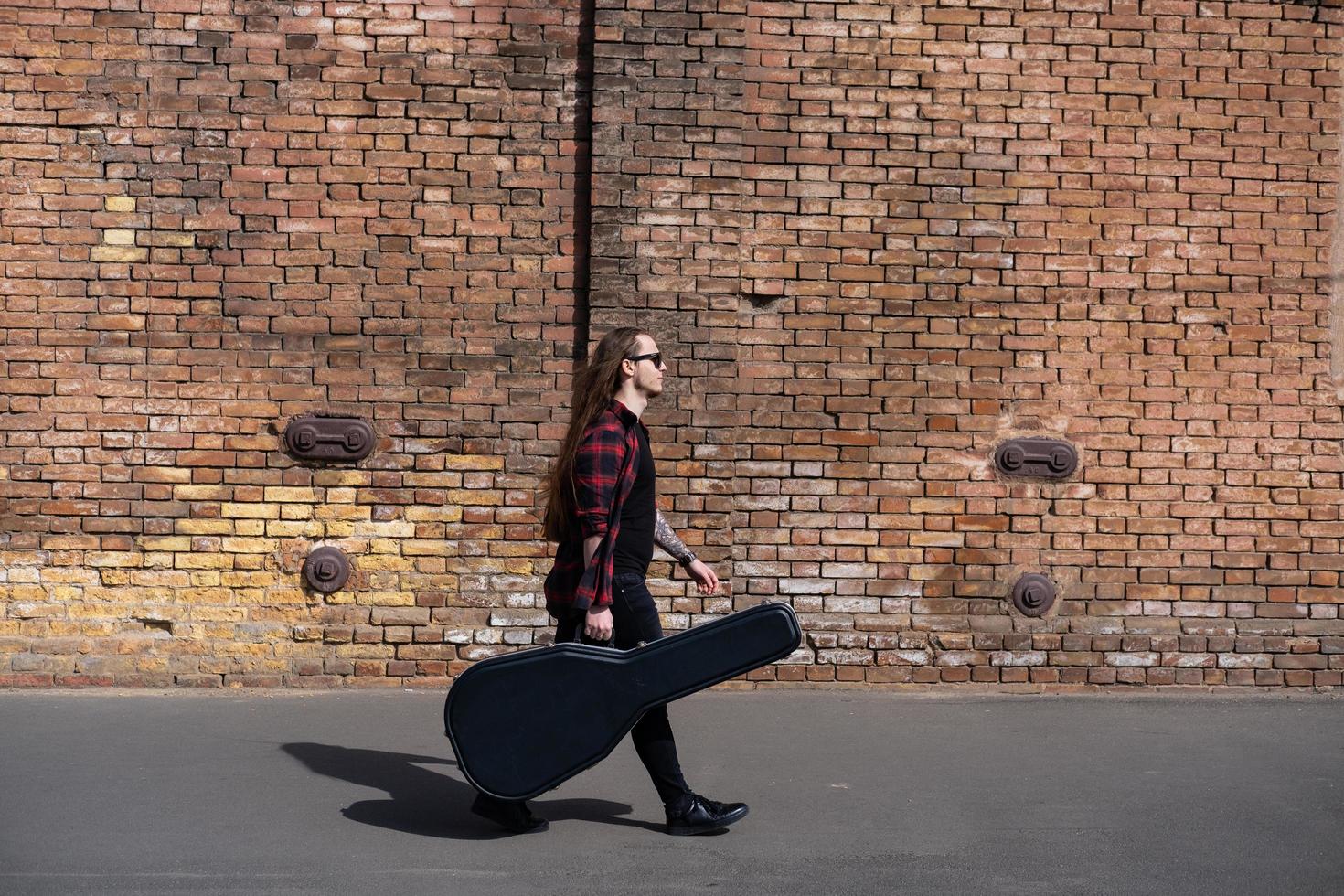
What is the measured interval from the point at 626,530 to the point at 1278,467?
3990 mm

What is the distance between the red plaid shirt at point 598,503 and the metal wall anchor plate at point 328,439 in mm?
2260

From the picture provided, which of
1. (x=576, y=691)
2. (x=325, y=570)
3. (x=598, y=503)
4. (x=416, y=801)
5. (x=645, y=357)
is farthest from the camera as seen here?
(x=325, y=570)

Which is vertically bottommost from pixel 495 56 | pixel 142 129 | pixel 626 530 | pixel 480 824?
pixel 480 824

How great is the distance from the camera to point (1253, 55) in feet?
21.2

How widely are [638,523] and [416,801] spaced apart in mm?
1353

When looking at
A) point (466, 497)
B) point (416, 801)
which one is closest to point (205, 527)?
point (466, 497)

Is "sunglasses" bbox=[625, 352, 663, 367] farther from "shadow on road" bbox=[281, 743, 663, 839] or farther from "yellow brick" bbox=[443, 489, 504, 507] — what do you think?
"yellow brick" bbox=[443, 489, 504, 507]

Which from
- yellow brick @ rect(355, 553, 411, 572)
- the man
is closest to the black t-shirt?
the man

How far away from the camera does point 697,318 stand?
627 cm

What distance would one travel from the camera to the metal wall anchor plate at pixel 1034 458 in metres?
6.37

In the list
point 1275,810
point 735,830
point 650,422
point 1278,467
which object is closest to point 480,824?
point 735,830

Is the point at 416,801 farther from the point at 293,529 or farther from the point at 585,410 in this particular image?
the point at 293,529

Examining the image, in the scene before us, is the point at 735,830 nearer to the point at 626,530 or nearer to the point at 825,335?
the point at 626,530

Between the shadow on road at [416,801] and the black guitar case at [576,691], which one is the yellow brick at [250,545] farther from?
the black guitar case at [576,691]
